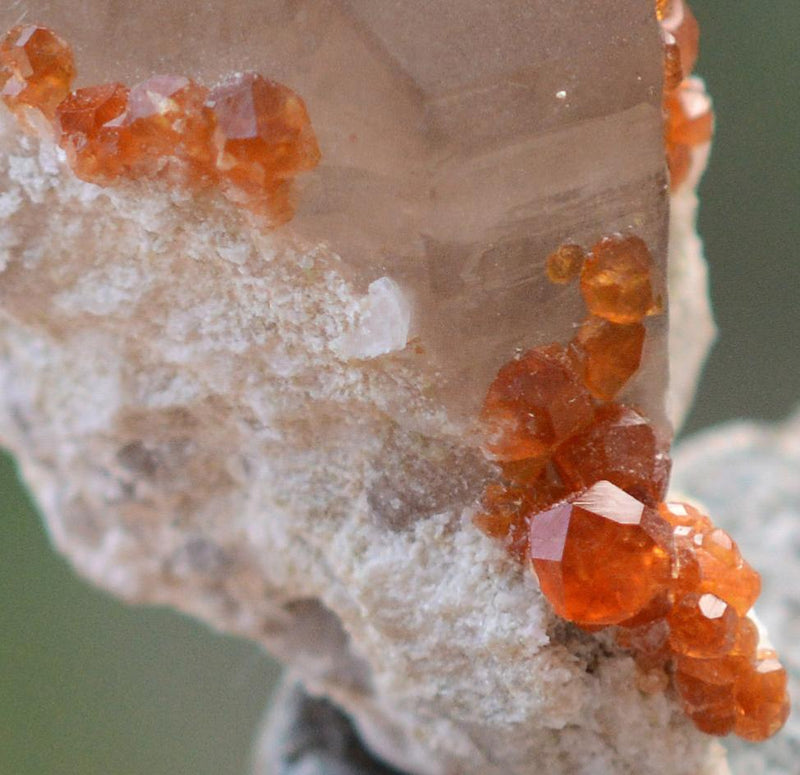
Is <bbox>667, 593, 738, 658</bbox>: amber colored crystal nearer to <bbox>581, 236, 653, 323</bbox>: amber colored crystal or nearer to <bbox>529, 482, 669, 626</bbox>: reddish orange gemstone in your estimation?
<bbox>529, 482, 669, 626</bbox>: reddish orange gemstone

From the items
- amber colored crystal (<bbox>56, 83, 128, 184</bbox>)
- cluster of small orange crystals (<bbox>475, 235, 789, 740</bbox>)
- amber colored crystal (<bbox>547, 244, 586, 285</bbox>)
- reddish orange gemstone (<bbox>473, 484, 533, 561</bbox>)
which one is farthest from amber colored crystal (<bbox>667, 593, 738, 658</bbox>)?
amber colored crystal (<bbox>56, 83, 128, 184</bbox>)

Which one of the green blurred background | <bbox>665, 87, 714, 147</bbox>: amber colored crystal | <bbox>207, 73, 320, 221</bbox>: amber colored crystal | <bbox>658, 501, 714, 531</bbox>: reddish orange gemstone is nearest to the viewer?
<bbox>207, 73, 320, 221</bbox>: amber colored crystal

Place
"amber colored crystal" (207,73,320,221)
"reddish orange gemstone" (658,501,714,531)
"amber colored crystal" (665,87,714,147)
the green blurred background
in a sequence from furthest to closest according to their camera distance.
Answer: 1. the green blurred background
2. "amber colored crystal" (665,87,714,147)
3. "reddish orange gemstone" (658,501,714,531)
4. "amber colored crystal" (207,73,320,221)

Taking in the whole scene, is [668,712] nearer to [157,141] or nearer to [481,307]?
[481,307]

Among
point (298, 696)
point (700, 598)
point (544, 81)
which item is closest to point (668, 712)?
point (700, 598)

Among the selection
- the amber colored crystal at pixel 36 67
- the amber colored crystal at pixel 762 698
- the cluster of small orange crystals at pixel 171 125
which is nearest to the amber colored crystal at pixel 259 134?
the cluster of small orange crystals at pixel 171 125

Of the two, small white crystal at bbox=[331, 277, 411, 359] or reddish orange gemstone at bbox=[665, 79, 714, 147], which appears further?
reddish orange gemstone at bbox=[665, 79, 714, 147]

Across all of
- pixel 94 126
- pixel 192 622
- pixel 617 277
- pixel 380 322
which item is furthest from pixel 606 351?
pixel 192 622
